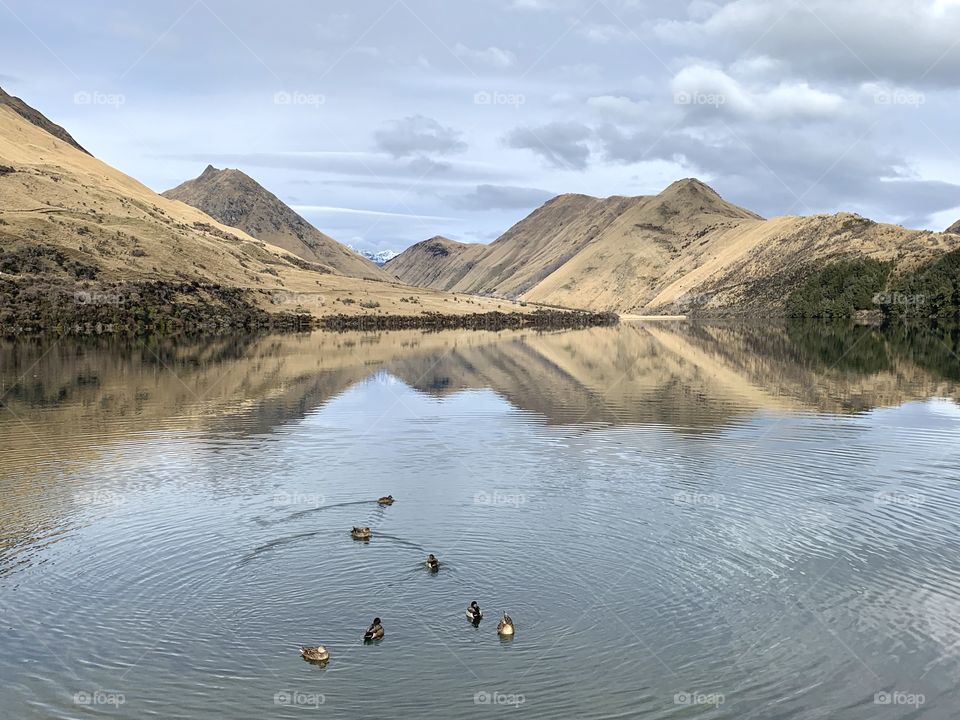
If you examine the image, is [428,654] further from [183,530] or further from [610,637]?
[183,530]

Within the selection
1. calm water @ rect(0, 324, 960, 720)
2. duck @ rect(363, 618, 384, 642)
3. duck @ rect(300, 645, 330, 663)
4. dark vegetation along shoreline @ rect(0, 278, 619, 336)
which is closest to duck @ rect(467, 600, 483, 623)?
calm water @ rect(0, 324, 960, 720)

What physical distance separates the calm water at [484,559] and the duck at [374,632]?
1.02ft

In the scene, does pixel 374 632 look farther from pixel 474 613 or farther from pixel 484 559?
pixel 484 559

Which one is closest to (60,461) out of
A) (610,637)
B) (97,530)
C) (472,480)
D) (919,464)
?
(97,530)

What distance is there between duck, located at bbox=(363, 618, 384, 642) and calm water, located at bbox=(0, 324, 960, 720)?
1.02ft

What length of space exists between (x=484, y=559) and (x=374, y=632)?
25.0ft

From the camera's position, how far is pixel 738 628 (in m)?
24.8

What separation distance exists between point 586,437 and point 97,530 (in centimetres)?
2971

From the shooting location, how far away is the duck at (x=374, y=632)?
2373cm

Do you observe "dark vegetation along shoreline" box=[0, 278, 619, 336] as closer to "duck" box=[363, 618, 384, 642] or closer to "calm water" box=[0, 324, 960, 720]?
"calm water" box=[0, 324, 960, 720]

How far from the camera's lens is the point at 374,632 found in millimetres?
23719

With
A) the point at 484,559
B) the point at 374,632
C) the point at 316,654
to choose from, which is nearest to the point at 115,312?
the point at 484,559

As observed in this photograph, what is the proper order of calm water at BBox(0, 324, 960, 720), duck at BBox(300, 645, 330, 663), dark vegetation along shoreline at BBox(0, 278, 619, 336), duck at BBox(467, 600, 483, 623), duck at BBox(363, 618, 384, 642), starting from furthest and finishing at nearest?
dark vegetation along shoreline at BBox(0, 278, 619, 336) < duck at BBox(467, 600, 483, 623) < duck at BBox(363, 618, 384, 642) < duck at BBox(300, 645, 330, 663) < calm water at BBox(0, 324, 960, 720)

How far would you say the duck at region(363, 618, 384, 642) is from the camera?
77.9 ft
